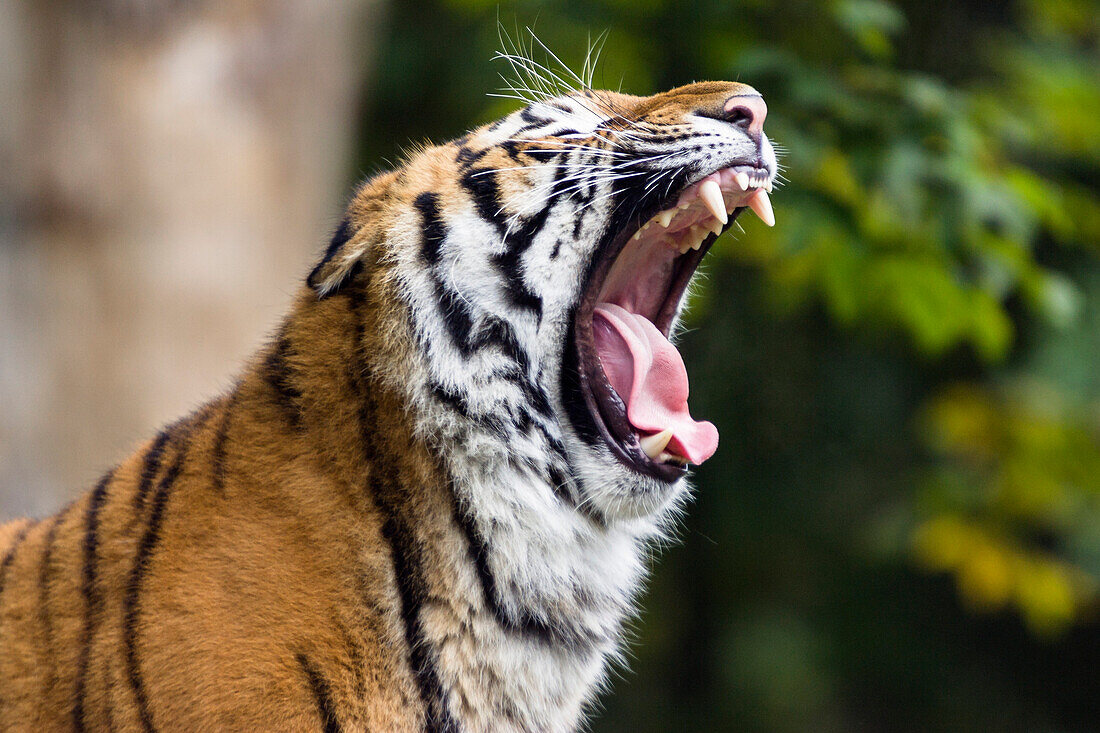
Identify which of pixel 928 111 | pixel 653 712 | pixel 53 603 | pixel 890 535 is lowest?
pixel 653 712

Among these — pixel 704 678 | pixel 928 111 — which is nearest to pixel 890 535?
pixel 704 678

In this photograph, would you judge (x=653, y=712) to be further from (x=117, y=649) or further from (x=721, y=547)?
(x=117, y=649)

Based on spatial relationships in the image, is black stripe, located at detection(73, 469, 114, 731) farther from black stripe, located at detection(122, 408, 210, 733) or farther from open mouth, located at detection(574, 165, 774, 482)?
open mouth, located at detection(574, 165, 774, 482)

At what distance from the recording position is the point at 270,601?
1.93 metres

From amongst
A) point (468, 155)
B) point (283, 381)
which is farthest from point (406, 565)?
point (468, 155)

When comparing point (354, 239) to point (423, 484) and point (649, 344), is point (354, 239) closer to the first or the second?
point (423, 484)

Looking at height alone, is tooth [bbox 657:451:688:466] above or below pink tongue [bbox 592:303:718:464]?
below

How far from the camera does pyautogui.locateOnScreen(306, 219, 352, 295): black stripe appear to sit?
7.05ft

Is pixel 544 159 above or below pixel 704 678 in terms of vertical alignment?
above

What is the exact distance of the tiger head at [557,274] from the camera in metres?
2.08

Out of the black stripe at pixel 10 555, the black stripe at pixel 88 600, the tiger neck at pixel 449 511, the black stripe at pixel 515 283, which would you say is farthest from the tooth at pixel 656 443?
the black stripe at pixel 10 555

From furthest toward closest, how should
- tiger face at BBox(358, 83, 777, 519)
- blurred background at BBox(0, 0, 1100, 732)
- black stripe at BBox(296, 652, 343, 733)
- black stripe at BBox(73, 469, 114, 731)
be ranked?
blurred background at BBox(0, 0, 1100, 732) < tiger face at BBox(358, 83, 777, 519) < black stripe at BBox(73, 469, 114, 731) < black stripe at BBox(296, 652, 343, 733)

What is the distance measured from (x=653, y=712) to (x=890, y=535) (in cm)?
273

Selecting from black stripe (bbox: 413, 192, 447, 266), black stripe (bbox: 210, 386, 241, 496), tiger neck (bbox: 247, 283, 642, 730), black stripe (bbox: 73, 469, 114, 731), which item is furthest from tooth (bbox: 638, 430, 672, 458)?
black stripe (bbox: 73, 469, 114, 731)
